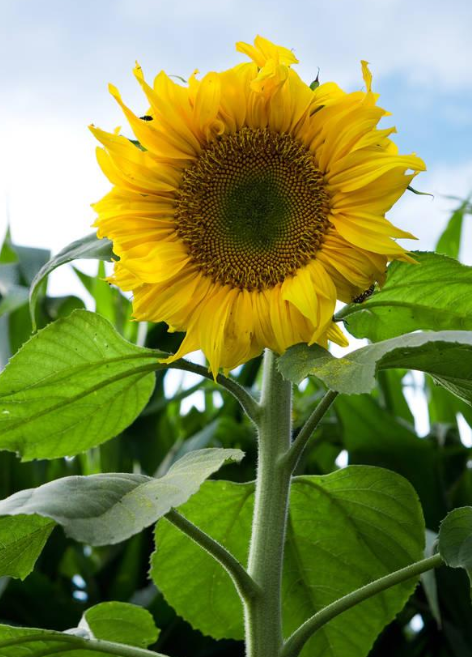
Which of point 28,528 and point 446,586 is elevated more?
point 28,528

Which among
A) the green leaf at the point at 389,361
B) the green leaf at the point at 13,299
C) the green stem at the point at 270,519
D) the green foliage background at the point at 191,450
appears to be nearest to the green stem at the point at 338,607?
the green stem at the point at 270,519

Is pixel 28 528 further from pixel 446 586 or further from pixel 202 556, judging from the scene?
pixel 446 586

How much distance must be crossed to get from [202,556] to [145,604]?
0.59 m

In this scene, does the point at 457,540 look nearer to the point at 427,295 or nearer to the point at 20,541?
the point at 427,295

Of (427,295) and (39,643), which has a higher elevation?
(427,295)

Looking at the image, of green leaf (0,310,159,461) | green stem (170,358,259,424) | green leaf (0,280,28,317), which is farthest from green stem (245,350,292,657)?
green leaf (0,280,28,317)

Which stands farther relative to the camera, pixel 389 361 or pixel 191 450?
pixel 191 450

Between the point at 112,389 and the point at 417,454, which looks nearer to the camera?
the point at 112,389

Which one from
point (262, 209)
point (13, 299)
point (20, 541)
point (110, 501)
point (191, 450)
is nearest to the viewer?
point (110, 501)

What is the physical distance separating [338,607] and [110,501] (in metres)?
0.21

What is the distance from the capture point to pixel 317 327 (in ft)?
2.33

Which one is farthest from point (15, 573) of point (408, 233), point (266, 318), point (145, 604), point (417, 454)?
point (417, 454)

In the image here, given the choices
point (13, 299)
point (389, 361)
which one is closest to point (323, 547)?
point (389, 361)

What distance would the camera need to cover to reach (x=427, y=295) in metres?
0.77
